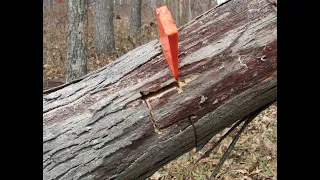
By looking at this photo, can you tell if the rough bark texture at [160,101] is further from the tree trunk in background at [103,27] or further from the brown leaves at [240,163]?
the tree trunk in background at [103,27]

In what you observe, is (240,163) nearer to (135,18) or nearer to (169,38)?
(169,38)

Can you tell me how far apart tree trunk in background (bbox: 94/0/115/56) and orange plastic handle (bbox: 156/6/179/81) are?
7.20 metres

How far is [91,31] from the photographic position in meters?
10.3

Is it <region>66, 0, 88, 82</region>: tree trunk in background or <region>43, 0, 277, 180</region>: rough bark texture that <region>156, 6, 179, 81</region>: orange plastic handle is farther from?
<region>66, 0, 88, 82</region>: tree trunk in background

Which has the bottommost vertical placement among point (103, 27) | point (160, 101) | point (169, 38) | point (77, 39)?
point (160, 101)

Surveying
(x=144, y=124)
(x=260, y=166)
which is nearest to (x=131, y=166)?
(x=144, y=124)

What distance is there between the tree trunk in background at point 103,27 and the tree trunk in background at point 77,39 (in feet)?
9.44

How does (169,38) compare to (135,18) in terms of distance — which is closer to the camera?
(169,38)

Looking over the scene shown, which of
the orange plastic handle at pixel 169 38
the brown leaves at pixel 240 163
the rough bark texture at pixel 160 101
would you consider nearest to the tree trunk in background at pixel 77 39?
the brown leaves at pixel 240 163

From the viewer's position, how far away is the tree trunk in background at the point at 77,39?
5.34 m

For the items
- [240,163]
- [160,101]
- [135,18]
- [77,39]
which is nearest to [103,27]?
[135,18]

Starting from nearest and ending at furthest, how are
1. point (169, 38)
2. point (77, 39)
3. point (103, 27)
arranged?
point (169, 38) < point (77, 39) < point (103, 27)

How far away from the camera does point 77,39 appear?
219 inches

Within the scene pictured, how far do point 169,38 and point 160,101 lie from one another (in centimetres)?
29
